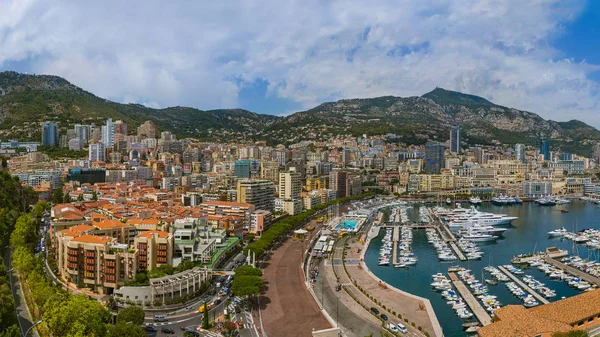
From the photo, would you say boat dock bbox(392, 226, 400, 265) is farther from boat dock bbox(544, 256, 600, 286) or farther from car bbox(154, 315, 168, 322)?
car bbox(154, 315, 168, 322)

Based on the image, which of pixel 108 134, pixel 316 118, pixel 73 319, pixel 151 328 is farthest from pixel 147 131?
pixel 73 319

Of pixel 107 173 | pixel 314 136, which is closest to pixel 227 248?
pixel 107 173

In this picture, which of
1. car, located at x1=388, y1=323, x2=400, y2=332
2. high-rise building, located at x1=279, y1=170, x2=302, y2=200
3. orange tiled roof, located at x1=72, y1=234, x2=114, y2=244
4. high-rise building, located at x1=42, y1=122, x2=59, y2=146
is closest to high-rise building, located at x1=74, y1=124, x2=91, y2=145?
high-rise building, located at x1=42, y1=122, x2=59, y2=146

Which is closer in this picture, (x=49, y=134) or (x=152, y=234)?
(x=152, y=234)

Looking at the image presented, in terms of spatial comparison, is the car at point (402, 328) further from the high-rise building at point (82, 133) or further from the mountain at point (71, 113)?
the mountain at point (71, 113)

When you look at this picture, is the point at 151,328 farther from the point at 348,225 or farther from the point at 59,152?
the point at 59,152
